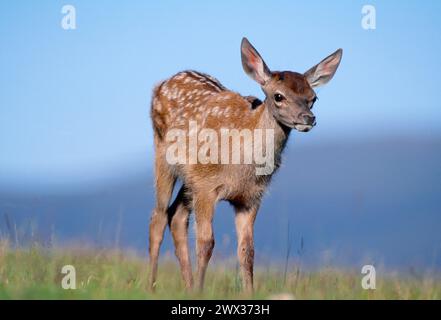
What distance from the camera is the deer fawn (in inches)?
387

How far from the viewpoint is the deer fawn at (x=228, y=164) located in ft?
32.2

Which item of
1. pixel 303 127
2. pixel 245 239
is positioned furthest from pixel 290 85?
pixel 245 239

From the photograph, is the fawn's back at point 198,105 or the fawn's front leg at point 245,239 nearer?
the fawn's front leg at point 245,239

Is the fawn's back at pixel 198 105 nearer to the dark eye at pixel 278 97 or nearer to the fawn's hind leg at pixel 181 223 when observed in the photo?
the dark eye at pixel 278 97

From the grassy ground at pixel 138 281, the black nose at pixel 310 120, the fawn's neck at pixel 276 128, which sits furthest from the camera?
the fawn's neck at pixel 276 128

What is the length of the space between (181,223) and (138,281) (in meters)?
2.00

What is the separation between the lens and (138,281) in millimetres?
9523

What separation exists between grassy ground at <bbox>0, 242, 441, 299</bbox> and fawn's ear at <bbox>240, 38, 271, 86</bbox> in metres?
1.97

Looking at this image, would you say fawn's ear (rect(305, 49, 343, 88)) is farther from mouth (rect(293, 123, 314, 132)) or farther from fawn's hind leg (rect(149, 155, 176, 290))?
fawn's hind leg (rect(149, 155, 176, 290))

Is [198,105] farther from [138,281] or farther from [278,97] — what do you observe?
[138,281]

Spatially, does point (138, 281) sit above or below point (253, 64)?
below

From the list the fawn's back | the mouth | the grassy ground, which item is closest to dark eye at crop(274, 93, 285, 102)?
the mouth

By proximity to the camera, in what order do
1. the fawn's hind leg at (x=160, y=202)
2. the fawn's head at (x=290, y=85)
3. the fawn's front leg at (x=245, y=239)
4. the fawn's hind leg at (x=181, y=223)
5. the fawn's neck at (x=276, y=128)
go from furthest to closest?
the fawn's hind leg at (x=160, y=202) → the fawn's hind leg at (x=181, y=223) → the fawn's front leg at (x=245, y=239) → the fawn's neck at (x=276, y=128) → the fawn's head at (x=290, y=85)

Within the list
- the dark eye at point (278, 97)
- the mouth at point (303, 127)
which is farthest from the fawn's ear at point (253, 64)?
the mouth at point (303, 127)
